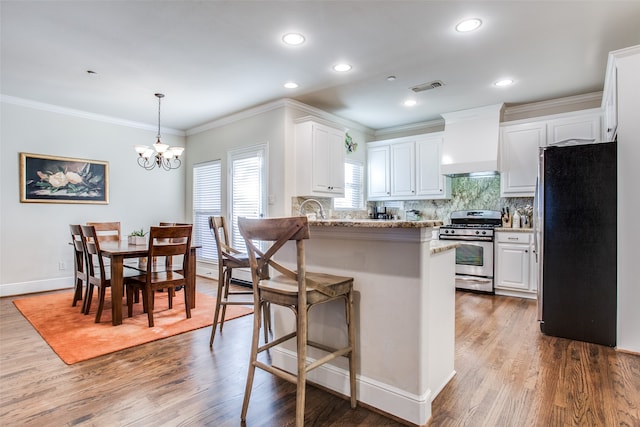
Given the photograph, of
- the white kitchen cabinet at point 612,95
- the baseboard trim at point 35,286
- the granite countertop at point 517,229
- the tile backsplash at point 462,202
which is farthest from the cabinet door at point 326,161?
the baseboard trim at point 35,286

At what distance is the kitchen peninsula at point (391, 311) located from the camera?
5.76 feet

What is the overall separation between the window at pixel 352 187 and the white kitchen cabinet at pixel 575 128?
109 inches

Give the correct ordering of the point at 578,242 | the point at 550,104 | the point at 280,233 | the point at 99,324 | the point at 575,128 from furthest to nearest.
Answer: the point at 550,104 < the point at 575,128 < the point at 99,324 < the point at 578,242 < the point at 280,233

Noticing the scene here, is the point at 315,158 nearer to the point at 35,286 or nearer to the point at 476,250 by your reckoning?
the point at 476,250

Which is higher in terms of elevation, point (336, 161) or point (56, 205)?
point (336, 161)

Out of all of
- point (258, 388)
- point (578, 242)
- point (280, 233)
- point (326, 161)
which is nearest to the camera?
point (280, 233)

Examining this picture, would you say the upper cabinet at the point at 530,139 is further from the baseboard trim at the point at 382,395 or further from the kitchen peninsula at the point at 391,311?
the baseboard trim at the point at 382,395

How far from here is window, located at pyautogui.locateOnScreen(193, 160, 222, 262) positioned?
18.5ft

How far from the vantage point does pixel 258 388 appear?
2.11 m

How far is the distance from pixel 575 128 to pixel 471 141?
1.18 m

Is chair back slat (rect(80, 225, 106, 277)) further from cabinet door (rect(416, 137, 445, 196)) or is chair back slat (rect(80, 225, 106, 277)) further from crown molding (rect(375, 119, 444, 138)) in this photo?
crown molding (rect(375, 119, 444, 138))

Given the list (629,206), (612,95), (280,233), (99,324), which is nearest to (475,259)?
(629,206)

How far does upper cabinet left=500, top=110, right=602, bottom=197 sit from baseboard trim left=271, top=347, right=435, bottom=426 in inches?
141

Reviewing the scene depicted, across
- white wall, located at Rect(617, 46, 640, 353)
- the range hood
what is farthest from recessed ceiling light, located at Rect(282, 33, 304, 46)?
the range hood
